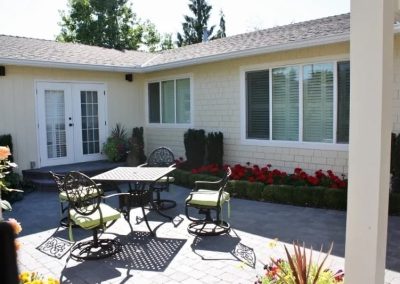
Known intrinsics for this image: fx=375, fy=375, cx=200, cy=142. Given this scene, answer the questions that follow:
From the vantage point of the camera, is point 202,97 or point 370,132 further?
point 202,97

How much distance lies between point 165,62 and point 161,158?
3360 millimetres

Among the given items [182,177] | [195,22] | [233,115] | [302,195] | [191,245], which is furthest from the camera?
[195,22]

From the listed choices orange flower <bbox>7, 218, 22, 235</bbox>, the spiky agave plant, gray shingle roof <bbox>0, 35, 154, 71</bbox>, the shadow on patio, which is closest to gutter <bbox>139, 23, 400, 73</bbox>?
gray shingle roof <bbox>0, 35, 154, 71</bbox>

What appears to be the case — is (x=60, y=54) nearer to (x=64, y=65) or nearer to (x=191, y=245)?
(x=64, y=65)

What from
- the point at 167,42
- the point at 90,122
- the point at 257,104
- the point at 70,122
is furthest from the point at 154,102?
the point at 167,42

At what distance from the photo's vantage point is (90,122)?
10.6m

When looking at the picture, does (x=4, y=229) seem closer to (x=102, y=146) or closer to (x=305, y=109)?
(x=305, y=109)

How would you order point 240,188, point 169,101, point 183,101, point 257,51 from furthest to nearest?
point 169,101, point 183,101, point 257,51, point 240,188

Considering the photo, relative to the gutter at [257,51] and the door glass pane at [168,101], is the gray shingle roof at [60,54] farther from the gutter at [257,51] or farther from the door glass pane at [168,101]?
the gutter at [257,51]

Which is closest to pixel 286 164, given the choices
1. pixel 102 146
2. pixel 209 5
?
pixel 102 146

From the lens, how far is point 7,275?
1.83 ft

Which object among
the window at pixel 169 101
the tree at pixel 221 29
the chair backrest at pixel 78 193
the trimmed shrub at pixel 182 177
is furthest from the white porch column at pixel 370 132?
the tree at pixel 221 29

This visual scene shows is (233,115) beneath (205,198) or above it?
above

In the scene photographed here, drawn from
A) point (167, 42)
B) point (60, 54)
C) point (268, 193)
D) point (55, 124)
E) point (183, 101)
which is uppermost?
point (167, 42)
